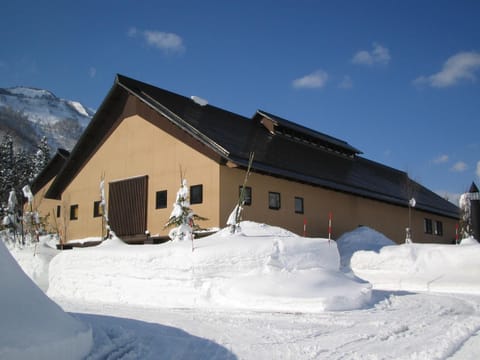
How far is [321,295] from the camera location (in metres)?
11.0

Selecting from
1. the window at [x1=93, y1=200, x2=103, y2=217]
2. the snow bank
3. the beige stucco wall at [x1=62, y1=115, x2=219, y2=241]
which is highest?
the beige stucco wall at [x1=62, y1=115, x2=219, y2=241]

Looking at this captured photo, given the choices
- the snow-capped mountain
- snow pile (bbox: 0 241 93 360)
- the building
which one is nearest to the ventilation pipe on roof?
the building

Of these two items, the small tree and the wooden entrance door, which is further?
the wooden entrance door

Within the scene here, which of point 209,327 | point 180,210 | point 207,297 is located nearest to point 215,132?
point 180,210

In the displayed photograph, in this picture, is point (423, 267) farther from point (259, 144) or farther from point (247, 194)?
point (259, 144)

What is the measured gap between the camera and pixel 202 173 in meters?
19.4

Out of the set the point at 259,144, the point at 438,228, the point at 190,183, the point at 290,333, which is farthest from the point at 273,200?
the point at 438,228

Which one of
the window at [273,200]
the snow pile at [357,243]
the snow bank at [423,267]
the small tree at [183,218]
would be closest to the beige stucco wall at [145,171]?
the small tree at [183,218]

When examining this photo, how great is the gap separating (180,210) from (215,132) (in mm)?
5379

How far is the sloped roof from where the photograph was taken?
65.9ft

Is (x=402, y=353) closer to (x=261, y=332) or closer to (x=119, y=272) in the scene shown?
(x=261, y=332)

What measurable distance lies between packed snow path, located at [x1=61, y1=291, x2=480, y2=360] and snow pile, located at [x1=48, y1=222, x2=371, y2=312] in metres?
0.81

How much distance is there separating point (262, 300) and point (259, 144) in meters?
12.3

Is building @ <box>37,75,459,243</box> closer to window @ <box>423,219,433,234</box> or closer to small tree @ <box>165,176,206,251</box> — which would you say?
small tree @ <box>165,176,206,251</box>
